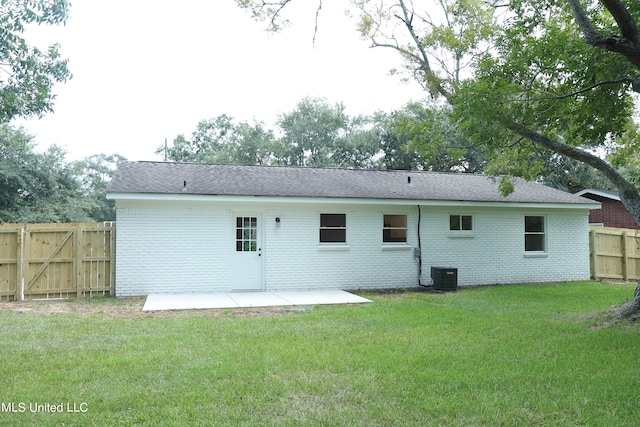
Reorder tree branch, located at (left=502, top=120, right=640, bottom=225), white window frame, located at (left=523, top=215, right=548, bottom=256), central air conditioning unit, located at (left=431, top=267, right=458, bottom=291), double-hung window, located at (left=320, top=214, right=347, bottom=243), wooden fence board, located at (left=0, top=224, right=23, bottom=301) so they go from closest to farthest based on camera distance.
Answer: tree branch, located at (left=502, top=120, right=640, bottom=225) → wooden fence board, located at (left=0, top=224, right=23, bottom=301) → central air conditioning unit, located at (left=431, top=267, right=458, bottom=291) → double-hung window, located at (left=320, top=214, right=347, bottom=243) → white window frame, located at (left=523, top=215, right=548, bottom=256)

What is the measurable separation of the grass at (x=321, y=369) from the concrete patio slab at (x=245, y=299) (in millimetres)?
1105

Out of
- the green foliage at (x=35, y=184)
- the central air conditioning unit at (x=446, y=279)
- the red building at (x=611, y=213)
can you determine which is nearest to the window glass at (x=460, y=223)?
the central air conditioning unit at (x=446, y=279)

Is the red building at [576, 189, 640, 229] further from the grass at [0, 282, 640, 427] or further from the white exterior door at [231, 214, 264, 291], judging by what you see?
the white exterior door at [231, 214, 264, 291]

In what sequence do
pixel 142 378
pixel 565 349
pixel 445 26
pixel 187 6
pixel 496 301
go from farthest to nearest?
pixel 445 26 → pixel 496 301 → pixel 187 6 → pixel 565 349 → pixel 142 378

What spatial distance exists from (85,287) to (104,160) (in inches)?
1518

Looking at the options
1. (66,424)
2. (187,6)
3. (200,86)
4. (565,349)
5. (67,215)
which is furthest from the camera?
(200,86)

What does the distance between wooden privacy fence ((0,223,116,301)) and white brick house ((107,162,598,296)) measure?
44 centimetres

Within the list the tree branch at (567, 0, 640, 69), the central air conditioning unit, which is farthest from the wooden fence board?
the tree branch at (567, 0, 640, 69)

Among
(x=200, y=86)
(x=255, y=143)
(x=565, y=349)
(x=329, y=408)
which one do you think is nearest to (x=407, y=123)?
(x=565, y=349)

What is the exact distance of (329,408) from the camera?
13.9ft

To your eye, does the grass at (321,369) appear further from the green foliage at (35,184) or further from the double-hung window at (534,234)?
the green foliage at (35,184)

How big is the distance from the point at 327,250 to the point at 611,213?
15502mm

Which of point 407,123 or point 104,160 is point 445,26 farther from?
point 104,160

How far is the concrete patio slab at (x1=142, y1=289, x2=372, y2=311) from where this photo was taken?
33.2 ft
